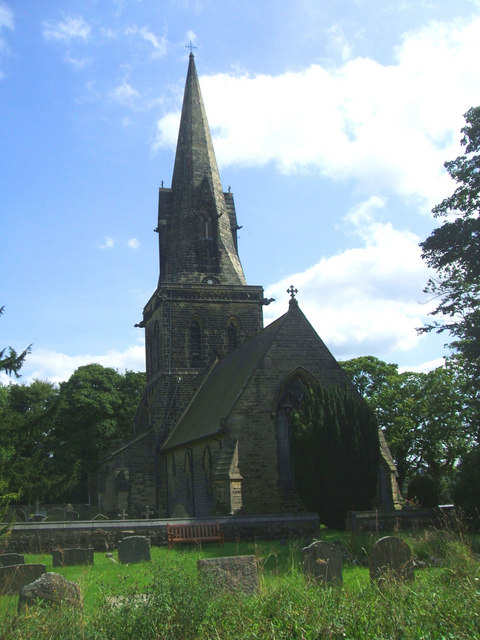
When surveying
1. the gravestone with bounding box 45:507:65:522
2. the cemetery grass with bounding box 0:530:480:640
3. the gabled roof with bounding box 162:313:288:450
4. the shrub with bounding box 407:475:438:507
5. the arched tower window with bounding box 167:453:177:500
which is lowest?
the cemetery grass with bounding box 0:530:480:640

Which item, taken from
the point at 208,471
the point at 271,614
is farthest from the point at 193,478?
the point at 271,614

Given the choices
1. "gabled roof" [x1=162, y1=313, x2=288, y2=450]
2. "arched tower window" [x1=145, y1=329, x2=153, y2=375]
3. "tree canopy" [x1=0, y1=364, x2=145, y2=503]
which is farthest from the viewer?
"tree canopy" [x1=0, y1=364, x2=145, y2=503]

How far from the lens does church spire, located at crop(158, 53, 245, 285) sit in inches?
1366

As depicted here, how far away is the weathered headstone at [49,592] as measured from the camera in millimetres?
8273

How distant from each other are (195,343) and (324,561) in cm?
2370

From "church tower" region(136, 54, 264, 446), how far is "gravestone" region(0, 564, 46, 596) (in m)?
21.7

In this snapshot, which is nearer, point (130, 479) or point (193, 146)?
point (130, 479)

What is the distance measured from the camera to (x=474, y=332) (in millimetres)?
20156

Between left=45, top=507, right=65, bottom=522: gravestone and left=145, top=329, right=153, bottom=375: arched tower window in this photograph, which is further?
left=145, top=329, right=153, bottom=375: arched tower window

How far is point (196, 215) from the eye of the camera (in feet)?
117

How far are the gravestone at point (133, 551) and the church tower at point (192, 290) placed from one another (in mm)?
17729

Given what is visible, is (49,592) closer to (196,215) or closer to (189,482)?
(189,482)

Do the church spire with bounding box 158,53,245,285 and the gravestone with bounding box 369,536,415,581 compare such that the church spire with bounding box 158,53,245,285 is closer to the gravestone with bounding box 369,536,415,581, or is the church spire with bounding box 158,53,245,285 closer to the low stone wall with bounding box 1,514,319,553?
the low stone wall with bounding box 1,514,319,553

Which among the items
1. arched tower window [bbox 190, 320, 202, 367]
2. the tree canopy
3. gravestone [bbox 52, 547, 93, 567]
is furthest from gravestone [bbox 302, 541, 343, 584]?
the tree canopy
